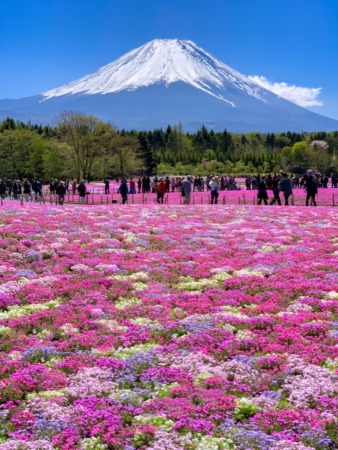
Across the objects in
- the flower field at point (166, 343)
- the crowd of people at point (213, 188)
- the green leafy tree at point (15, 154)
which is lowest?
the flower field at point (166, 343)

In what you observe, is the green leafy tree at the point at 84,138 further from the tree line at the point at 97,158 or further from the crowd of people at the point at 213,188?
the crowd of people at the point at 213,188

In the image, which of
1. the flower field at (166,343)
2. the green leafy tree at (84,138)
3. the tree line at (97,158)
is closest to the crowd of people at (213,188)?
the flower field at (166,343)

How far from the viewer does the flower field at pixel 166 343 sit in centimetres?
746

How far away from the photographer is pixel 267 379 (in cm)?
903

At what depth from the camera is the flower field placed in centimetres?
746

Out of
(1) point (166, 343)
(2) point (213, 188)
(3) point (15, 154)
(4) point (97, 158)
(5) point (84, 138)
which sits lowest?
(1) point (166, 343)

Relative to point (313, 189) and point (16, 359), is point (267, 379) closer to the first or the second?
point (16, 359)

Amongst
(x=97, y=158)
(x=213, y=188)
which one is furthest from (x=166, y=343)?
(x=97, y=158)

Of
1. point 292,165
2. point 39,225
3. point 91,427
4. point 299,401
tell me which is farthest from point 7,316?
point 292,165

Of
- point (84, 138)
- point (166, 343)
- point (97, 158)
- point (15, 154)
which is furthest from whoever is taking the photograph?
point (15, 154)

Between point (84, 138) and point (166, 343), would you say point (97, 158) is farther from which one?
point (166, 343)

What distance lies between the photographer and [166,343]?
10875mm

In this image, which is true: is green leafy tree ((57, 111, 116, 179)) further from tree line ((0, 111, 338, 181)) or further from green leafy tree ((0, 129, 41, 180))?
green leafy tree ((0, 129, 41, 180))

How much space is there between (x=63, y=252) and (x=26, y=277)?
285cm
